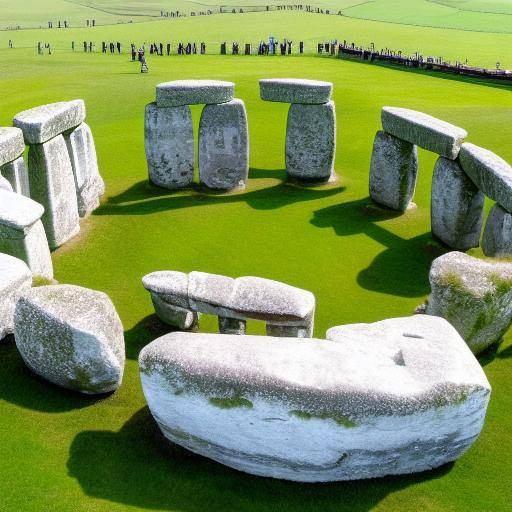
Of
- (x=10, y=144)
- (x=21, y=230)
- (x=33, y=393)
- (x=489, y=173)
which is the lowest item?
(x=33, y=393)

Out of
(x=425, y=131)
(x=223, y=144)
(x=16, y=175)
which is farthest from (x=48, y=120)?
(x=425, y=131)

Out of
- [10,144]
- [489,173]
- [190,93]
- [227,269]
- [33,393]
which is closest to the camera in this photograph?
[33,393]

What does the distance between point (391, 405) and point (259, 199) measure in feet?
24.5

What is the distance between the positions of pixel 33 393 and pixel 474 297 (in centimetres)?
455

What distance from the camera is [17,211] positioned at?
7.60 m

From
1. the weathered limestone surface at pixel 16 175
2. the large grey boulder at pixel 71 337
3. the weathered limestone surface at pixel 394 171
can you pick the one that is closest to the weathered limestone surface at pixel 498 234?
the weathered limestone surface at pixel 394 171

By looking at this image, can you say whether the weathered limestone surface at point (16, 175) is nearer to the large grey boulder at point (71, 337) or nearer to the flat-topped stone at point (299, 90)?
the large grey boulder at point (71, 337)

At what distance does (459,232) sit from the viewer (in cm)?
963

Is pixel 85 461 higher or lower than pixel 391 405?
lower

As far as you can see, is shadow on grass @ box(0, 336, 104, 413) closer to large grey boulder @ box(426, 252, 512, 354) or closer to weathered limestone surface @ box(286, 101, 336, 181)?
large grey boulder @ box(426, 252, 512, 354)

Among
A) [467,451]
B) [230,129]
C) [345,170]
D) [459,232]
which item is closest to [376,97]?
[345,170]

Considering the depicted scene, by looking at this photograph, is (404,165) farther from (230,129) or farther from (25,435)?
(25,435)

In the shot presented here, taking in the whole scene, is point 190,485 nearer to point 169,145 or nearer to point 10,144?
point 10,144

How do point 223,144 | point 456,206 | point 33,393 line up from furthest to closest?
point 223,144 < point 456,206 < point 33,393
